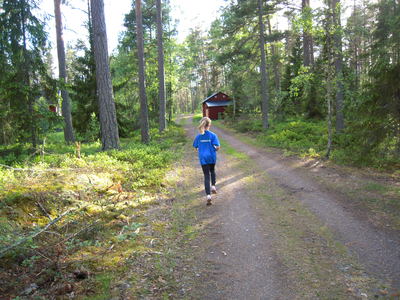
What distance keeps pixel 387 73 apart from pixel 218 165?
21.4 ft

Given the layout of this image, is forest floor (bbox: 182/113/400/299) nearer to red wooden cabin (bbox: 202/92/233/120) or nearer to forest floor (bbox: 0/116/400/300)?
forest floor (bbox: 0/116/400/300)

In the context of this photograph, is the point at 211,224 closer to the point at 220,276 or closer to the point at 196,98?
the point at 220,276

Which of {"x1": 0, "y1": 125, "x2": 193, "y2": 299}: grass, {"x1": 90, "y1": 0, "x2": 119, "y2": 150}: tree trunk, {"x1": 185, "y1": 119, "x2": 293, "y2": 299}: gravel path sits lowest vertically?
{"x1": 185, "y1": 119, "x2": 293, "y2": 299}: gravel path

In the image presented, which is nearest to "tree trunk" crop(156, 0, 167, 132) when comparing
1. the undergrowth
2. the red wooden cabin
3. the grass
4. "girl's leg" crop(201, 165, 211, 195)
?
the undergrowth

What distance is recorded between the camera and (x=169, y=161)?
458 inches

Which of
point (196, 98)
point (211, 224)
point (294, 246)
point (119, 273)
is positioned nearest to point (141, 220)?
point (211, 224)

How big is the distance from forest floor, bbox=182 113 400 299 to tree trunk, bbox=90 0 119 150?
4674mm

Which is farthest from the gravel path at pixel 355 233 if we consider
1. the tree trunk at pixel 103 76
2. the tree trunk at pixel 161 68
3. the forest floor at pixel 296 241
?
the tree trunk at pixel 161 68

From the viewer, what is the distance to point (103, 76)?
1059 centimetres

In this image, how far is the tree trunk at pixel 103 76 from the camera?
33.8 feet

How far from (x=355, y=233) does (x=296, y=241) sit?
1.18 metres

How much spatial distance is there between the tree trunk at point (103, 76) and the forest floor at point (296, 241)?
4674mm

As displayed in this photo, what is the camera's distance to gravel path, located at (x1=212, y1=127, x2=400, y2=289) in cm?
375

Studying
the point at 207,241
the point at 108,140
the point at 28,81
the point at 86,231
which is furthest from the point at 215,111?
the point at 86,231
